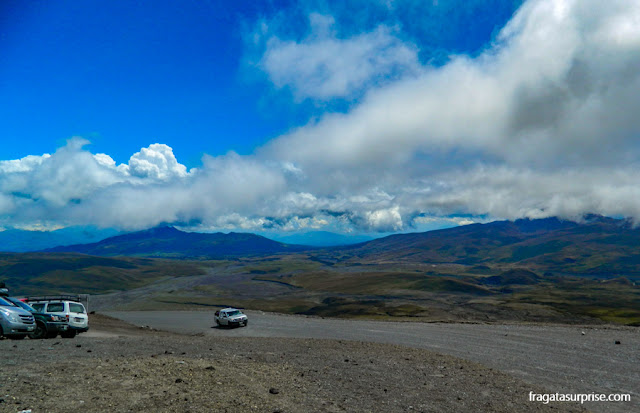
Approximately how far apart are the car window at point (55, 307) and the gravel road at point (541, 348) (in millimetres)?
16034

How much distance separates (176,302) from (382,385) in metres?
132

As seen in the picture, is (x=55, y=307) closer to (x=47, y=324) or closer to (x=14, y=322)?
(x=47, y=324)

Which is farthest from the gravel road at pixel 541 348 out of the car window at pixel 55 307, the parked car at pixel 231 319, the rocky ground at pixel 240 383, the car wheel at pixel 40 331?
the car wheel at pixel 40 331

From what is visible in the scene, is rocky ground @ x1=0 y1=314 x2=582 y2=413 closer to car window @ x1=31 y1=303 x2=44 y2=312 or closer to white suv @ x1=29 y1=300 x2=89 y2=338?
white suv @ x1=29 y1=300 x2=89 y2=338

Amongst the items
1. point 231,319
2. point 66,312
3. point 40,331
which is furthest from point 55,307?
point 231,319

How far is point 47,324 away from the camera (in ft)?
79.6

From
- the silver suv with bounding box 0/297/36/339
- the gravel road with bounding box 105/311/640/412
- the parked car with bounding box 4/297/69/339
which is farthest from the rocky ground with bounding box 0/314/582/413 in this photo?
the parked car with bounding box 4/297/69/339

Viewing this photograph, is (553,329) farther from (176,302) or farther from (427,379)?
(176,302)

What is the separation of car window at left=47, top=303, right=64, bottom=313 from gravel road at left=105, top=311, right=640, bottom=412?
16.0 meters

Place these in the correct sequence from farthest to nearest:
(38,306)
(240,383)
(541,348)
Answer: (38,306) → (541,348) → (240,383)

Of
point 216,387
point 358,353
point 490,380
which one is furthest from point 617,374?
point 216,387

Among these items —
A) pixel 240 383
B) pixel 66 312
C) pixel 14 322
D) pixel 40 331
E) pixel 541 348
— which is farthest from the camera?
pixel 66 312

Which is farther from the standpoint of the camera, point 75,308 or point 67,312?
point 75,308

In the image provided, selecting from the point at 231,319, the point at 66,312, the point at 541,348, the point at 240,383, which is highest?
the point at 66,312
